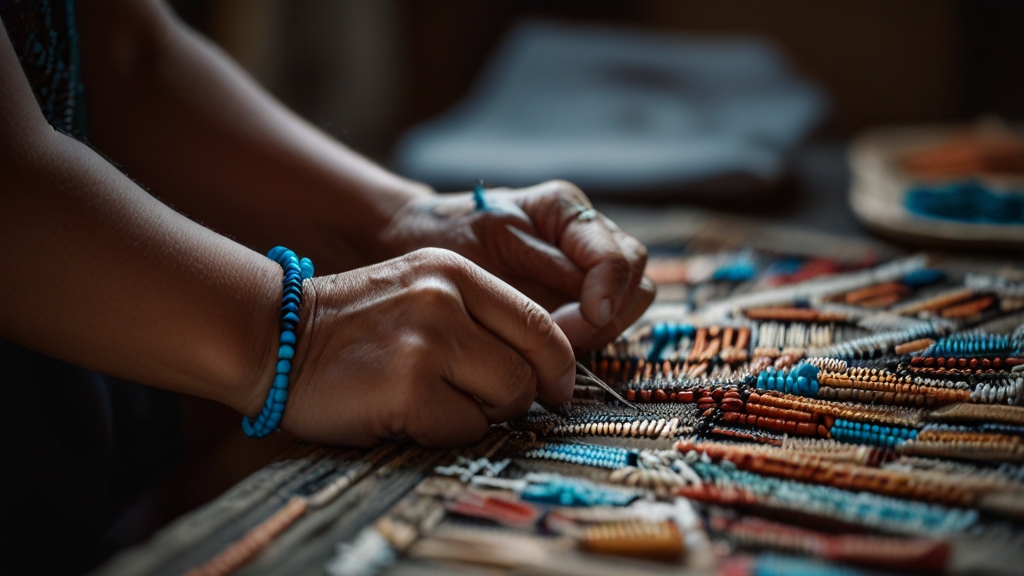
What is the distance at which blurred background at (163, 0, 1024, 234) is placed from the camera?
129 inches

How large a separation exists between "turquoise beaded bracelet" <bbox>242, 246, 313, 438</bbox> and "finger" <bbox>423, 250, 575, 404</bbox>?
0.14m

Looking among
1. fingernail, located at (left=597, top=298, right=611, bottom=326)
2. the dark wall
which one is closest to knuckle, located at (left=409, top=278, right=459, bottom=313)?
fingernail, located at (left=597, top=298, right=611, bottom=326)

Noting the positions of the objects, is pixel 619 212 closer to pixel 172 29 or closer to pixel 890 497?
pixel 172 29


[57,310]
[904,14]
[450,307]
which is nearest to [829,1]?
[904,14]

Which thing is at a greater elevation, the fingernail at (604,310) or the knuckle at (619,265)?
the knuckle at (619,265)

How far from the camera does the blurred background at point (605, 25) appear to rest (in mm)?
3266

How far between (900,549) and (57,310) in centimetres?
70

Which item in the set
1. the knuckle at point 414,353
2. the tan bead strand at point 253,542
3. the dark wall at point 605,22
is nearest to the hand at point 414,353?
the knuckle at point 414,353

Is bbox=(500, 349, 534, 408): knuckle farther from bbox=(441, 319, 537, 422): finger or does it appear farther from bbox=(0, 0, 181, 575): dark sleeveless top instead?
bbox=(0, 0, 181, 575): dark sleeveless top

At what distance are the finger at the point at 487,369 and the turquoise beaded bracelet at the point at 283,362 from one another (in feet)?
0.47

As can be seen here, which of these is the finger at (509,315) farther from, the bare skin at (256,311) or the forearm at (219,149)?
the forearm at (219,149)

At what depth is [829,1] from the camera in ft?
11.3

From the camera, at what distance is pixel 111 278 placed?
681mm

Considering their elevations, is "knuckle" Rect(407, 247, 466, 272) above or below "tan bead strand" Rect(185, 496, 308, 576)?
above
